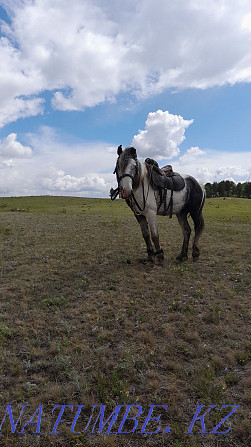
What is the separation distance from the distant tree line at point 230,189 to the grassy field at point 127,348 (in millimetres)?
92172

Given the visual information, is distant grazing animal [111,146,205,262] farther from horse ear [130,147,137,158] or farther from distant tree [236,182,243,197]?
distant tree [236,182,243,197]

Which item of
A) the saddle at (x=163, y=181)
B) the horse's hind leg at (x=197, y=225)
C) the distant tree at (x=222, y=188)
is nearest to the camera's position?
the saddle at (x=163, y=181)

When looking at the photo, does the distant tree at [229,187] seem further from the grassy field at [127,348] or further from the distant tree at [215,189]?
the grassy field at [127,348]

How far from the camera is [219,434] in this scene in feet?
9.00

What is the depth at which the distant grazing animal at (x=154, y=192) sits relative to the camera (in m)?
7.43

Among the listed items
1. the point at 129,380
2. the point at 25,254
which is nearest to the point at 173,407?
the point at 129,380

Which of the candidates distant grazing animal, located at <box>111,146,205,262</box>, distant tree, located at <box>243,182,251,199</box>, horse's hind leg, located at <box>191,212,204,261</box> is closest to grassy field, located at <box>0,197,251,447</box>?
horse's hind leg, located at <box>191,212,204,261</box>

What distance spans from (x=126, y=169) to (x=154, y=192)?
1414 millimetres

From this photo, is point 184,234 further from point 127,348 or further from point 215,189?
point 215,189

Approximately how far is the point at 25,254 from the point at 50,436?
876 cm

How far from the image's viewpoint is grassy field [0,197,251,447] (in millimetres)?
2863

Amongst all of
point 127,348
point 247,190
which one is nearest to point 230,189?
point 247,190

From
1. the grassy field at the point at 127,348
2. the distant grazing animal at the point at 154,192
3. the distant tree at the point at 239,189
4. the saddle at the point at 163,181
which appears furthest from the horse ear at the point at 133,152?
the distant tree at the point at 239,189

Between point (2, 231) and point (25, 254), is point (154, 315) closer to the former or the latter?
point (25, 254)
